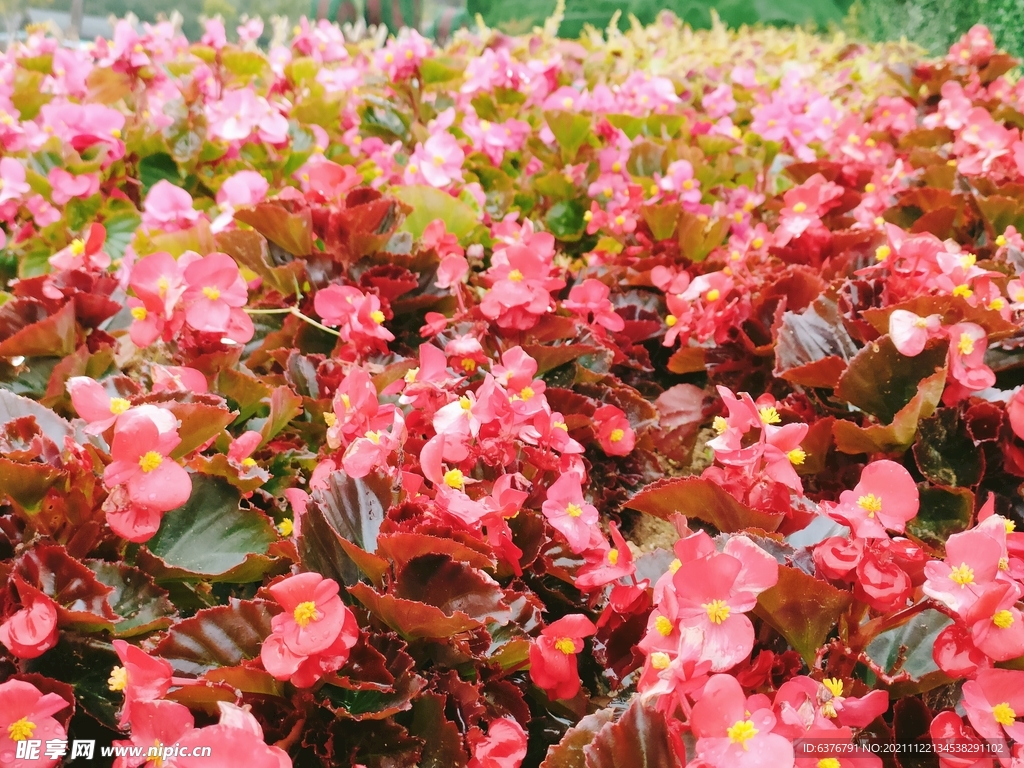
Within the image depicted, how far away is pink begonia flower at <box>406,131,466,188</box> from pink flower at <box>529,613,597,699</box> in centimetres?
106

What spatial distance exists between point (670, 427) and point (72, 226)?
4.47 ft

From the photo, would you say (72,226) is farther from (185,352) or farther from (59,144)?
(185,352)

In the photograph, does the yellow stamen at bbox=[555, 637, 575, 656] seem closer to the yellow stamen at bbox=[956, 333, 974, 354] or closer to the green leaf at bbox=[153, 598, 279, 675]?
the green leaf at bbox=[153, 598, 279, 675]

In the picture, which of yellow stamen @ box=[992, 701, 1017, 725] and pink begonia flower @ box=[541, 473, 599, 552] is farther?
pink begonia flower @ box=[541, 473, 599, 552]

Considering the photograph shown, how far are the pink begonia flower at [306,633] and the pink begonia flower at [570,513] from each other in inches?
9.6

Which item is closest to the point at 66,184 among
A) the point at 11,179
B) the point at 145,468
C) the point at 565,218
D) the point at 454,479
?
the point at 11,179

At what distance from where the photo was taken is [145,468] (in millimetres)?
638

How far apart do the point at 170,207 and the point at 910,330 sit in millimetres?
1170

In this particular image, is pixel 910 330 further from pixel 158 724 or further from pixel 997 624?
pixel 158 724

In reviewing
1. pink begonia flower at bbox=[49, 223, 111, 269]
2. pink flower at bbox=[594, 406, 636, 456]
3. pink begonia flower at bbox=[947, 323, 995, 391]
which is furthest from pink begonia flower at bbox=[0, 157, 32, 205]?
pink begonia flower at bbox=[947, 323, 995, 391]

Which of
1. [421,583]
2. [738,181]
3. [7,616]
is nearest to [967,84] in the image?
[738,181]

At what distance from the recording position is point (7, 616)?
61 centimetres

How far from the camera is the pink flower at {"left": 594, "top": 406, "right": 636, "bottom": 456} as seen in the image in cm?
100

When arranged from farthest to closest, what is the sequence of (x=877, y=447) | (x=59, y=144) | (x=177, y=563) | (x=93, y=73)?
(x=93, y=73)
(x=59, y=144)
(x=877, y=447)
(x=177, y=563)
